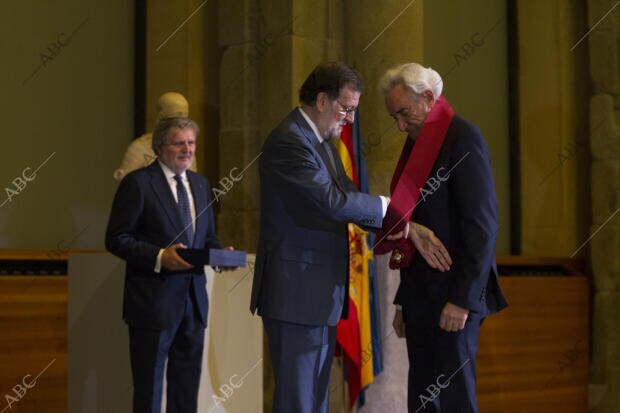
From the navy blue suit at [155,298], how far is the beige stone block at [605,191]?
144 inches

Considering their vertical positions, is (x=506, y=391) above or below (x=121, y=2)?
below

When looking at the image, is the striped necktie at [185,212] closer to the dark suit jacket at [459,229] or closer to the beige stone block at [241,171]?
the dark suit jacket at [459,229]

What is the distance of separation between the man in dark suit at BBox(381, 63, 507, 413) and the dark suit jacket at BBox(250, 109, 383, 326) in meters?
0.24

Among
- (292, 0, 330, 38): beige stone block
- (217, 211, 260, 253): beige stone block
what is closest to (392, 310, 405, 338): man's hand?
(217, 211, 260, 253): beige stone block

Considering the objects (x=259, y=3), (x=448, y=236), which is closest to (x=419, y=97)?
(x=448, y=236)

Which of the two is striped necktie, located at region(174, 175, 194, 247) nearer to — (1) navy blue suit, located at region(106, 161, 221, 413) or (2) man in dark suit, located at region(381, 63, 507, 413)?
(1) navy blue suit, located at region(106, 161, 221, 413)

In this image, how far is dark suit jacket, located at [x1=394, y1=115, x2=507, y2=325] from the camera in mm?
3484

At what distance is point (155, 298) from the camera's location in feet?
14.4

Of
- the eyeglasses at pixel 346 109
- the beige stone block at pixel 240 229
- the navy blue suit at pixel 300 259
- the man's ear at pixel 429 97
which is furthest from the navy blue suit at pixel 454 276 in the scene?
the beige stone block at pixel 240 229

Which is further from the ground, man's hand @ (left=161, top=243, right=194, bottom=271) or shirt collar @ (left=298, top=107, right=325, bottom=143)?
shirt collar @ (left=298, top=107, right=325, bottom=143)

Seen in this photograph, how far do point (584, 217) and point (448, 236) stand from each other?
4377 millimetres

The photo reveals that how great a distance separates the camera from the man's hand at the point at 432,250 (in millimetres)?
3543

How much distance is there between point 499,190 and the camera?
326 inches

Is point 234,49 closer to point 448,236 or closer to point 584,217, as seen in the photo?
point 584,217
